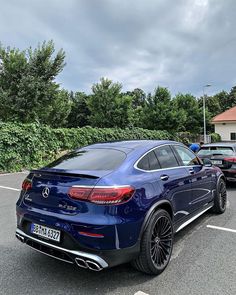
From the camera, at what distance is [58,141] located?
15672mm

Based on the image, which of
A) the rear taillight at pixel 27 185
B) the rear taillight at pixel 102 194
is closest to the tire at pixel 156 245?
the rear taillight at pixel 102 194

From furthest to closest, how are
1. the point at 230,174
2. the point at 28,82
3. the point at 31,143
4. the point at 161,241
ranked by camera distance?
the point at 28,82 < the point at 31,143 < the point at 230,174 < the point at 161,241

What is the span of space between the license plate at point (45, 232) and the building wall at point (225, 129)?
1605 inches

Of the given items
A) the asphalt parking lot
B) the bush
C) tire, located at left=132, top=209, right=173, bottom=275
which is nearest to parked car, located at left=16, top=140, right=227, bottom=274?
tire, located at left=132, top=209, right=173, bottom=275

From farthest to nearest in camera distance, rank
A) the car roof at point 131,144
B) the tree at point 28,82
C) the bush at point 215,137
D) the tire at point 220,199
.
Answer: the bush at point 215,137 → the tree at point 28,82 → the tire at point 220,199 → the car roof at point 131,144

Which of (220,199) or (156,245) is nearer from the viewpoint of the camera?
(156,245)

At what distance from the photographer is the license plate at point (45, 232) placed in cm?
305

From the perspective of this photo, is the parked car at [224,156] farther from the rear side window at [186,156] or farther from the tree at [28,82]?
the tree at [28,82]

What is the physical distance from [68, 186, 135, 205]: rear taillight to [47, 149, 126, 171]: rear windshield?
1.34 feet

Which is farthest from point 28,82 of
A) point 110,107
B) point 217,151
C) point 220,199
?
point 220,199

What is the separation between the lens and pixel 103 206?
2.90m


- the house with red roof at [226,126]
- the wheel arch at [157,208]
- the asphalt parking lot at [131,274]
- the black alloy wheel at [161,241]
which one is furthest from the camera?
the house with red roof at [226,126]

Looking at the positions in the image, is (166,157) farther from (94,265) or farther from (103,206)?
(94,265)

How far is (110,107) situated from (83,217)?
75.6ft
